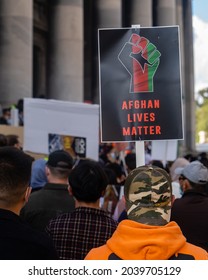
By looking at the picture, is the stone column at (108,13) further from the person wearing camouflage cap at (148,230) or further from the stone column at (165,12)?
the person wearing camouflage cap at (148,230)

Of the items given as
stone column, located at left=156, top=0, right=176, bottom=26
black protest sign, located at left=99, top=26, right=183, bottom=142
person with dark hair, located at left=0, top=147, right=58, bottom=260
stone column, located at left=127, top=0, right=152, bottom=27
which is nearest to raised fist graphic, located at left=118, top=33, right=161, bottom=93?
black protest sign, located at left=99, top=26, right=183, bottom=142

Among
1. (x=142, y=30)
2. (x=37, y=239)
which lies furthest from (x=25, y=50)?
(x=37, y=239)

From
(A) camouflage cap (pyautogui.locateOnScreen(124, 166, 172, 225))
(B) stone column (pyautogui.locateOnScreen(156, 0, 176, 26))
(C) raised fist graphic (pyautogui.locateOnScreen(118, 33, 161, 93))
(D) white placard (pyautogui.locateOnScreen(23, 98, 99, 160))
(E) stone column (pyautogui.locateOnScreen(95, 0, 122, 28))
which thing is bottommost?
→ (A) camouflage cap (pyautogui.locateOnScreen(124, 166, 172, 225))

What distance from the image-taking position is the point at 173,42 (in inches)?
218

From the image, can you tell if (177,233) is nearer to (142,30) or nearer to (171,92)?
(171,92)

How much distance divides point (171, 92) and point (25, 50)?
16912 mm

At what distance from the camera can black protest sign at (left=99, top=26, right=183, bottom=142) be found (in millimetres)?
5355

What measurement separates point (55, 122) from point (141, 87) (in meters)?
4.36

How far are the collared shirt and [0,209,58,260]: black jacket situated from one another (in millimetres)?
940

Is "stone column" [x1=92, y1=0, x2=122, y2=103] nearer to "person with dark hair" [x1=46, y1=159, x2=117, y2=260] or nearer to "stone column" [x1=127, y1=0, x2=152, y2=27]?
"stone column" [x1=127, y1=0, x2=152, y2=27]

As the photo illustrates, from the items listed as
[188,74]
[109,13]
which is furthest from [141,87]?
[188,74]

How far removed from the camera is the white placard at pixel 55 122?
31.0 feet

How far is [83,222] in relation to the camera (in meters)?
3.98

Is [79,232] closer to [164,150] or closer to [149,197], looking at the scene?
[149,197]
